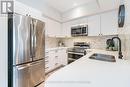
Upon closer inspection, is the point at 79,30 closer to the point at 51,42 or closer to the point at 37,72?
the point at 51,42

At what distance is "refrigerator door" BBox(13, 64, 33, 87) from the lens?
185cm

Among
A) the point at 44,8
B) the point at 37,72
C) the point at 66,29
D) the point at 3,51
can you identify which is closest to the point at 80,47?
the point at 66,29

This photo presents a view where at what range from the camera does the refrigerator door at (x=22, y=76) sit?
6.06 feet

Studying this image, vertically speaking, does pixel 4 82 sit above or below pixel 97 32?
below

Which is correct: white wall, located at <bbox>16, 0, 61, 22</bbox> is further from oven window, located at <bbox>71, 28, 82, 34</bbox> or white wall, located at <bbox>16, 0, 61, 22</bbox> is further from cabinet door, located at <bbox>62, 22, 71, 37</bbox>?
oven window, located at <bbox>71, 28, 82, 34</bbox>

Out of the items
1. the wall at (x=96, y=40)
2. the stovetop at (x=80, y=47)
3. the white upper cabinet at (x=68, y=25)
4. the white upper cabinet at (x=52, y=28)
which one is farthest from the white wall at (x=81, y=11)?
the stovetop at (x=80, y=47)

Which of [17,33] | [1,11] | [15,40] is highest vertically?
[1,11]

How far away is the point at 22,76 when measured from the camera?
1963 millimetres

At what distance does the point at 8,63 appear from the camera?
1.80 metres

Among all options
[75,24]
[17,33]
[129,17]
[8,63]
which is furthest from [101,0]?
[8,63]

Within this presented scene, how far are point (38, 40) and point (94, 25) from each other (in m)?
2.30

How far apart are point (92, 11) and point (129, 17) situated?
2.57 meters

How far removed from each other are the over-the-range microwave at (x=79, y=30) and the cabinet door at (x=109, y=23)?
635 millimetres

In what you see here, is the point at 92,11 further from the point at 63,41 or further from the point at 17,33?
the point at 17,33
